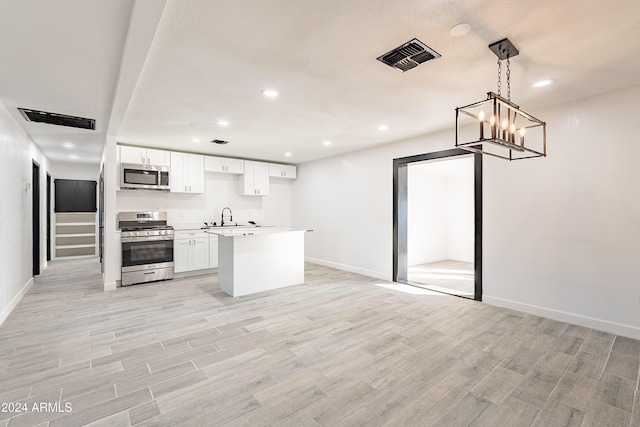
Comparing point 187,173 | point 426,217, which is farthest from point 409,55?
point 426,217

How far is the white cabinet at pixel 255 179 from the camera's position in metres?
6.90

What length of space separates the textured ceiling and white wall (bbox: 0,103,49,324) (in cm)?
54

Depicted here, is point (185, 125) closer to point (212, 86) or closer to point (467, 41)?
point (212, 86)

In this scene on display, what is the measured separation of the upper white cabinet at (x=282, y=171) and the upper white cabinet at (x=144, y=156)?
237cm

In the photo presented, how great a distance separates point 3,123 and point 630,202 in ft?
23.2

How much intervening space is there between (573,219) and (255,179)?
5.82 m

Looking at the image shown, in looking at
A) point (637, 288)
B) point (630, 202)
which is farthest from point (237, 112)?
point (637, 288)

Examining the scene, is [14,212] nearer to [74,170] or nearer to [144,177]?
[144,177]

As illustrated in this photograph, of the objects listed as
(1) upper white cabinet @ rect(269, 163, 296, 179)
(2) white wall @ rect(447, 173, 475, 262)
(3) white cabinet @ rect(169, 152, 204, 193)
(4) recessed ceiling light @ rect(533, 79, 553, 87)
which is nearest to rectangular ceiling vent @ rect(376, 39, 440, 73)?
(4) recessed ceiling light @ rect(533, 79, 553, 87)

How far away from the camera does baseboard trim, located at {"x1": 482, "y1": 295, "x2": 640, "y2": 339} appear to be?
3094 mm

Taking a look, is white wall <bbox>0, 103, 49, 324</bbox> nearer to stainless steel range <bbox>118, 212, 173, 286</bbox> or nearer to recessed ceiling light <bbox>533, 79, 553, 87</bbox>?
stainless steel range <bbox>118, 212, 173, 286</bbox>

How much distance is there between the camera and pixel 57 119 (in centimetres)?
409

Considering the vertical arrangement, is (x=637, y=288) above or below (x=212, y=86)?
below

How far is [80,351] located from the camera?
277 centimetres
